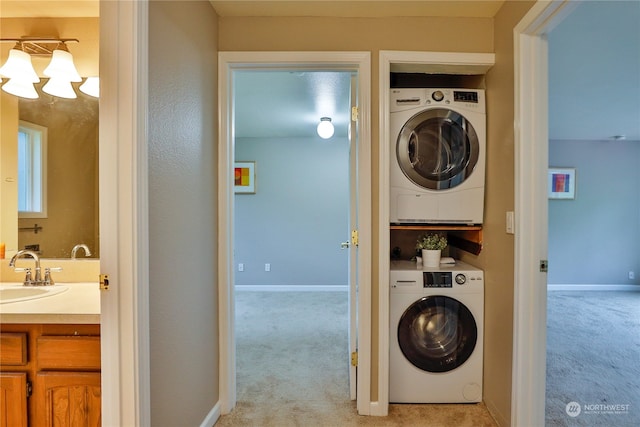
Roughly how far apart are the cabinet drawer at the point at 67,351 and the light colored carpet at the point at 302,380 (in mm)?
930

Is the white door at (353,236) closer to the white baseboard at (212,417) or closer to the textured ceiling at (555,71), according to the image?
the textured ceiling at (555,71)

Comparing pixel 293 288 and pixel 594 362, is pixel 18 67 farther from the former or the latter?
pixel 594 362

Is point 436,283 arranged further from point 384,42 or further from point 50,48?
point 50,48

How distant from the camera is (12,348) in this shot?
49.1 inches

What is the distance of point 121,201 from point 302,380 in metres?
1.80

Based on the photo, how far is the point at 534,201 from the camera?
153cm

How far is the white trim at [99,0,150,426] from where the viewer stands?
1142 millimetres

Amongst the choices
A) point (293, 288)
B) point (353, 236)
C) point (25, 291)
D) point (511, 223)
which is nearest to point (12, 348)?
point (25, 291)

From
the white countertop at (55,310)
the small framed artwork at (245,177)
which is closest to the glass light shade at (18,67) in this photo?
the white countertop at (55,310)

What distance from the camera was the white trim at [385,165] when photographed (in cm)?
186

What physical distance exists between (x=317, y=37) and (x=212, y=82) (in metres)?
0.67

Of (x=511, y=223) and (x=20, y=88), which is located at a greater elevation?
(x=20, y=88)

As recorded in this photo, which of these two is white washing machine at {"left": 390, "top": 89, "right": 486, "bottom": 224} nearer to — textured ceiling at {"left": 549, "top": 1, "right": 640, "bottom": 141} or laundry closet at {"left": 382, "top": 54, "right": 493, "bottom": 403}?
laundry closet at {"left": 382, "top": 54, "right": 493, "bottom": 403}

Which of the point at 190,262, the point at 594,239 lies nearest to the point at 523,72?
the point at 190,262
